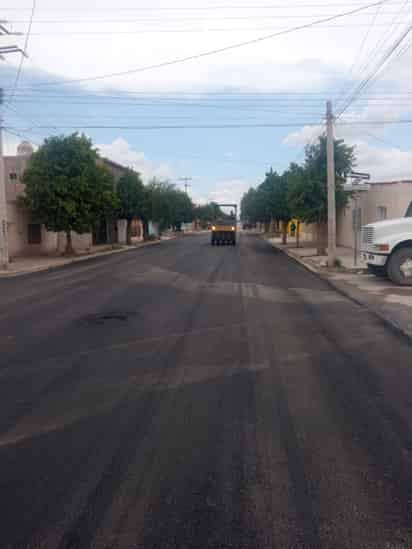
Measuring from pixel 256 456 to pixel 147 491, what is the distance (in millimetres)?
1051

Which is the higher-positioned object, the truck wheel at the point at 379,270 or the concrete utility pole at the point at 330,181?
the concrete utility pole at the point at 330,181

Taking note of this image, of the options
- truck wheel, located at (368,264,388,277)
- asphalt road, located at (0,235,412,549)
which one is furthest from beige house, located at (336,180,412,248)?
asphalt road, located at (0,235,412,549)

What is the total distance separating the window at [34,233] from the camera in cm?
3616

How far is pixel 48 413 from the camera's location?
19.6ft

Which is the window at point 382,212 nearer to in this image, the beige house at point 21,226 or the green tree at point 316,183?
the green tree at point 316,183

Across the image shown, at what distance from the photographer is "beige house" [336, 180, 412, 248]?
25.0m

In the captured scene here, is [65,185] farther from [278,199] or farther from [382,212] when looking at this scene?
[278,199]

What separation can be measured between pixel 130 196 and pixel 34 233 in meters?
14.5

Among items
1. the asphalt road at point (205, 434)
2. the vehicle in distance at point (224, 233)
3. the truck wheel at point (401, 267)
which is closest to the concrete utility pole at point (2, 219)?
the asphalt road at point (205, 434)

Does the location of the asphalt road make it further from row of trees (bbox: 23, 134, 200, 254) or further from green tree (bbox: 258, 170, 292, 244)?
green tree (bbox: 258, 170, 292, 244)

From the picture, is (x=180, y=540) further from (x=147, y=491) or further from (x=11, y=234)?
(x=11, y=234)

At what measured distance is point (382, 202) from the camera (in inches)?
1083

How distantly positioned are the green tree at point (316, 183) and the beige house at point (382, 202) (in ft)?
4.51

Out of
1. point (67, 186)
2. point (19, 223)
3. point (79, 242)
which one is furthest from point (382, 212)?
point (79, 242)
